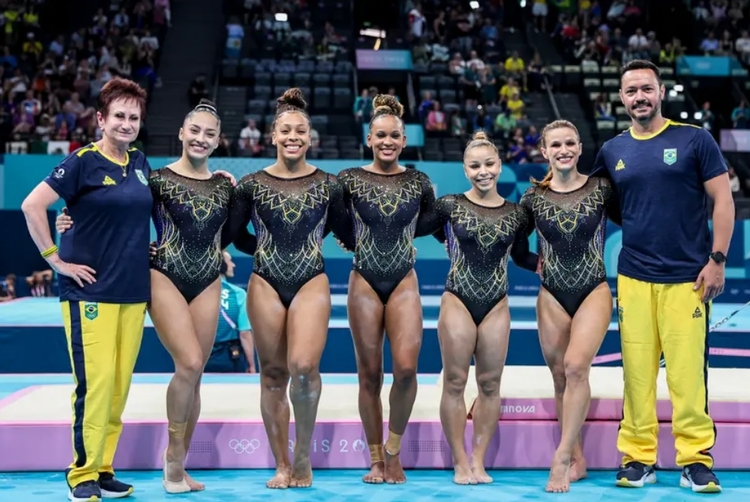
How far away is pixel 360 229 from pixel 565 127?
3.81ft

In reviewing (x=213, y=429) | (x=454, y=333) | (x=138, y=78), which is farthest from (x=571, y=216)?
(x=138, y=78)

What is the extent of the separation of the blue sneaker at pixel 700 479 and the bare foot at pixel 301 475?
185 centimetres

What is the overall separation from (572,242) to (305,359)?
1457 mm

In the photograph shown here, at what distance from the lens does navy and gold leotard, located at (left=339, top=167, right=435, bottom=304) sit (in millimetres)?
3943

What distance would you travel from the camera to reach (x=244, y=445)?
13.8 ft

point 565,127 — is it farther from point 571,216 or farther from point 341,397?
point 341,397

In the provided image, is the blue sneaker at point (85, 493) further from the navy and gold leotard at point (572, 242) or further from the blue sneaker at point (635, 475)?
the blue sneaker at point (635, 475)

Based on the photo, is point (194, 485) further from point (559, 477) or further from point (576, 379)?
point (576, 379)

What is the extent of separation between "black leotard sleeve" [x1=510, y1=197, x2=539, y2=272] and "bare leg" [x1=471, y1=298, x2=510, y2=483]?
0.95ft

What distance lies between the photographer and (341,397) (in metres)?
4.81

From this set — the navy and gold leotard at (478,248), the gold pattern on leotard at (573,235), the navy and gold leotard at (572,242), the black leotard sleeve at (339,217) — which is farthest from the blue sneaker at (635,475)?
the black leotard sleeve at (339,217)

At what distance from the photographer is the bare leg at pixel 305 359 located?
3.73 metres

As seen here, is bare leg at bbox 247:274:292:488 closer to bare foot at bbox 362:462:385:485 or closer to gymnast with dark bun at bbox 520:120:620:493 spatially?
bare foot at bbox 362:462:385:485

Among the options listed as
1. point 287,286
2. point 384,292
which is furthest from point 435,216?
point 287,286
